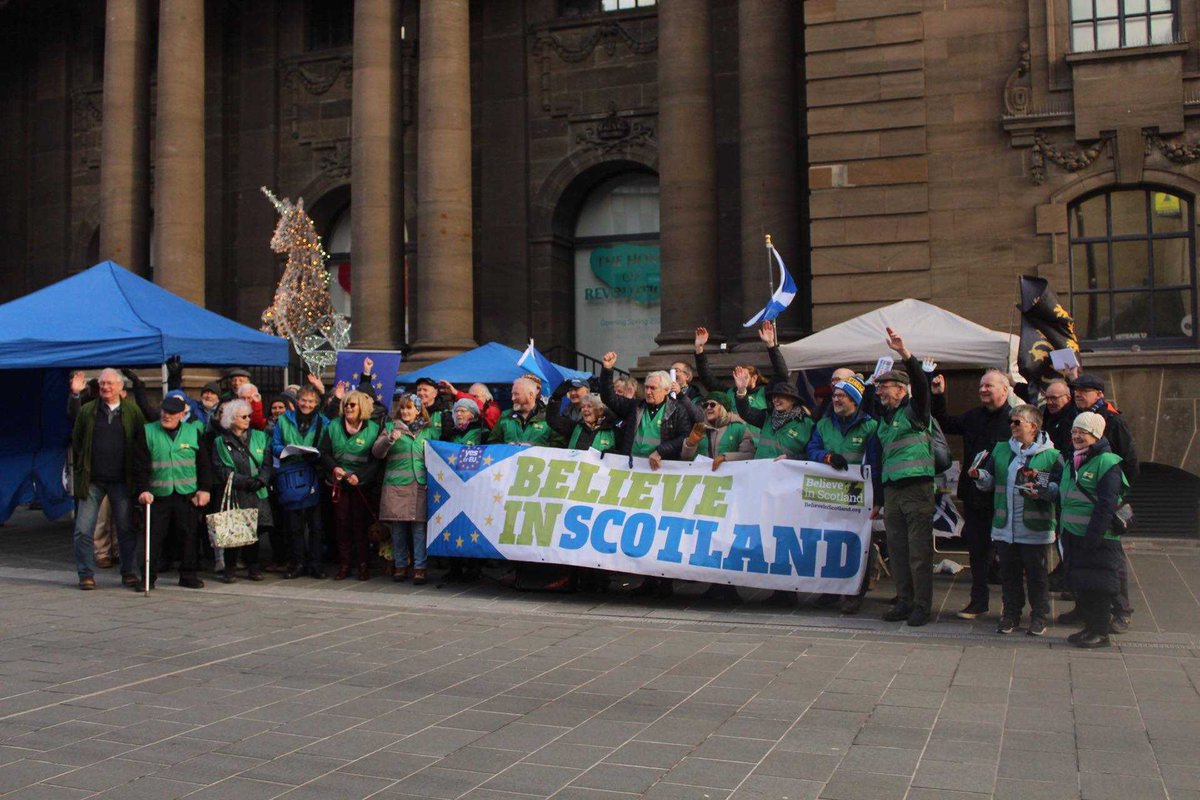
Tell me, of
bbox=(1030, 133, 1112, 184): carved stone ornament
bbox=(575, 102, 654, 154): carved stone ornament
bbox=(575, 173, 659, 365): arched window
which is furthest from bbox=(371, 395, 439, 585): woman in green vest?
bbox=(575, 102, 654, 154): carved stone ornament

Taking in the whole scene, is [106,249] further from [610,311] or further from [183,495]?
[183,495]

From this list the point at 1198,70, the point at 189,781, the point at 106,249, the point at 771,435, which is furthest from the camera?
the point at 106,249

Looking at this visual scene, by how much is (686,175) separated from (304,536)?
9.11 meters

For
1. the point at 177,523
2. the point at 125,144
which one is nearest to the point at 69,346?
the point at 177,523

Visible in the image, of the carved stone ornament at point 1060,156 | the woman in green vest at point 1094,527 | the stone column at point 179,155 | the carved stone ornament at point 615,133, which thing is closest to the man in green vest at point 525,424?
the woman in green vest at point 1094,527

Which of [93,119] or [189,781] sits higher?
[93,119]

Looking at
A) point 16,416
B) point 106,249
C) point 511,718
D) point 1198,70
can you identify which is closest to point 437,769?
point 511,718

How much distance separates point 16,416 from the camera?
50.1ft

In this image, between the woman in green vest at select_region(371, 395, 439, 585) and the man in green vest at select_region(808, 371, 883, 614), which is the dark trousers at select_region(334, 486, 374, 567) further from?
the man in green vest at select_region(808, 371, 883, 614)

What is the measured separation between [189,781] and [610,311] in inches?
706

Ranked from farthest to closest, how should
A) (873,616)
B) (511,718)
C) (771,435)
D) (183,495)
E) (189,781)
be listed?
(183,495) < (771,435) < (873,616) < (511,718) < (189,781)

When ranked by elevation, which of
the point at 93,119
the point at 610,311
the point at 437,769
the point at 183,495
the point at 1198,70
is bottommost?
the point at 437,769

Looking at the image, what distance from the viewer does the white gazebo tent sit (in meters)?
12.0

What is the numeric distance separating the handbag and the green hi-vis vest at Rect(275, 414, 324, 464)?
25.2 inches
